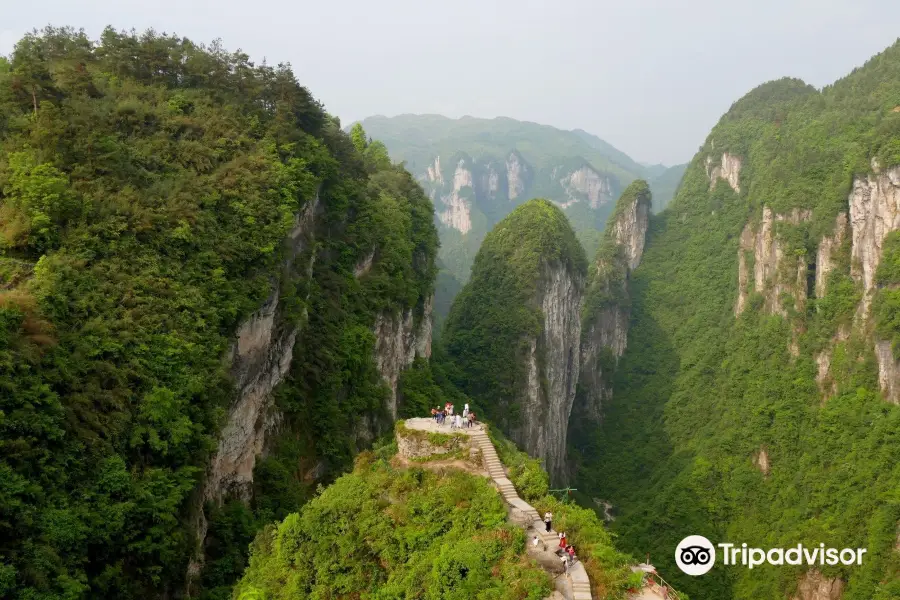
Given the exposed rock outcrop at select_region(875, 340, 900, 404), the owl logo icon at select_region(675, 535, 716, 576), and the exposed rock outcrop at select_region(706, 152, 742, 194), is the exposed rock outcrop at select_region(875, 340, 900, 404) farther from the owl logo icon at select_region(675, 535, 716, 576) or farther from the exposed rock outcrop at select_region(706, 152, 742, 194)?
the exposed rock outcrop at select_region(706, 152, 742, 194)

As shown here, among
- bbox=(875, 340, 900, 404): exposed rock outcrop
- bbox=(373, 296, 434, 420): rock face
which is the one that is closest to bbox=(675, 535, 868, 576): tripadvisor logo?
bbox=(875, 340, 900, 404): exposed rock outcrop

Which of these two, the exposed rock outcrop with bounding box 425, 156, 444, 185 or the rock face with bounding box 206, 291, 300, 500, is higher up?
the exposed rock outcrop with bounding box 425, 156, 444, 185

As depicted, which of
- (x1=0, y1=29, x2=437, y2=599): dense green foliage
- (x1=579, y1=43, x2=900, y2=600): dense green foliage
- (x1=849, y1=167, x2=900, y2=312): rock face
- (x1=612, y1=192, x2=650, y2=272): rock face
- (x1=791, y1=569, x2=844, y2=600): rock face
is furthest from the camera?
(x1=612, y1=192, x2=650, y2=272): rock face

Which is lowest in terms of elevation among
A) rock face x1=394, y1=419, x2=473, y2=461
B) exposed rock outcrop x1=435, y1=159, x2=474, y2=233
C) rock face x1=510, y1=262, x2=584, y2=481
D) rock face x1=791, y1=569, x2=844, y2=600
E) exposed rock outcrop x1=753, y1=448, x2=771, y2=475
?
rock face x1=791, y1=569, x2=844, y2=600

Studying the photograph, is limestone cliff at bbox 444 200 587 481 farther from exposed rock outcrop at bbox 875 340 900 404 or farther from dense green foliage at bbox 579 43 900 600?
exposed rock outcrop at bbox 875 340 900 404

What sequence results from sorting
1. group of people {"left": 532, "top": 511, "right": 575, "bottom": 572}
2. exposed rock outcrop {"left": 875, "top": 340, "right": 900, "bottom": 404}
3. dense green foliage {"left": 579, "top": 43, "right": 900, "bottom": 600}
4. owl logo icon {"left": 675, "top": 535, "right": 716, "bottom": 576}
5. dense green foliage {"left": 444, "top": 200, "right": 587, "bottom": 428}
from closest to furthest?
group of people {"left": 532, "top": 511, "right": 575, "bottom": 572} → owl logo icon {"left": 675, "top": 535, "right": 716, "bottom": 576} → dense green foliage {"left": 579, "top": 43, "right": 900, "bottom": 600} → exposed rock outcrop {"left": 875, "top": 340, "right": 900, "bottom": 404} → dense green foliage {"left": 444, "top": 200, "right": 587, "bottom": 428}

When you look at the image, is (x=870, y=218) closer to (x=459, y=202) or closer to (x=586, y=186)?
(x=459, y=202)

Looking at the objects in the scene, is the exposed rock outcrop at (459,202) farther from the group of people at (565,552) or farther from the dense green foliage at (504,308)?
the group of people at (565,552)

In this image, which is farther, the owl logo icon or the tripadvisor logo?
the tripadvisor logo
